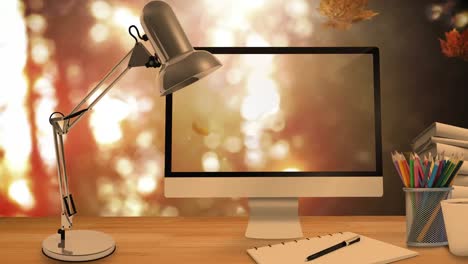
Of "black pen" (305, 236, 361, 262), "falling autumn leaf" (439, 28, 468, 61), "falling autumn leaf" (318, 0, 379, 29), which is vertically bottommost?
"black pen" (305, 236, 361, 262)

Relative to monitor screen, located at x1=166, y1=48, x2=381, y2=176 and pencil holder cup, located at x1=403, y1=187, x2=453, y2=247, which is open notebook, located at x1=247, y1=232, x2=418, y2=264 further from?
monitor screen, located at x1=166, y1=48, x2=381, y2=176

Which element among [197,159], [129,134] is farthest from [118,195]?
[197,159]

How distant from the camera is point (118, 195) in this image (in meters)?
1.32

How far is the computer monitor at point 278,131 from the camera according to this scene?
967mm

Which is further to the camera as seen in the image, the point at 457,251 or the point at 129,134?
the point at 129,134

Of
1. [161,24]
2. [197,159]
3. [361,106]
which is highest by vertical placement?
[161,24]

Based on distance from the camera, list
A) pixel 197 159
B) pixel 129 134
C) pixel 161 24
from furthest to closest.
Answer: pixel 129 134 → pixel 197 159 → pixel 161 24

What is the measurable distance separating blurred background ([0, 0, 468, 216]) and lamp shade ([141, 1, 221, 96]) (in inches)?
21.5

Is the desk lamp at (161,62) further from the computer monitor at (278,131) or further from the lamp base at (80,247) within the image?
the computer monitor at (278,131)

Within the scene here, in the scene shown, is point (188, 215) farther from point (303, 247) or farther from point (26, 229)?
point (303, 247)

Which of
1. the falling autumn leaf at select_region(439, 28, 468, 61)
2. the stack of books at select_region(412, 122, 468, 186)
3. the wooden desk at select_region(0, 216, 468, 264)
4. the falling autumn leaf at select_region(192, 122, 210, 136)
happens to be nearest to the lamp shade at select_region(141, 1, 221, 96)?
the falling autumn leaf at select_region(192, 122, 210, 136)

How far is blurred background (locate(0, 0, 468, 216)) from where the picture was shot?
131cm

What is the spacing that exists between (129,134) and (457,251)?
937mm

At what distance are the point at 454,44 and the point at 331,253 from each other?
0.90m
